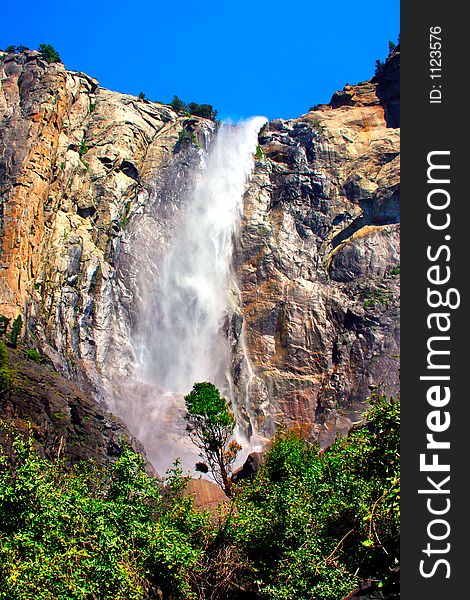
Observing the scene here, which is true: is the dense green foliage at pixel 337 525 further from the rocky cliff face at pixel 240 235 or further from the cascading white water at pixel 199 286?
the cascading white water at pixel 199 286

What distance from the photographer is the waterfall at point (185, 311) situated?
144 feet

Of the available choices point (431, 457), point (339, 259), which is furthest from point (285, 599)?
point (339, 259)

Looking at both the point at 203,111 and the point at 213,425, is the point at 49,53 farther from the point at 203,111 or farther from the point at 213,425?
the point at 213,425

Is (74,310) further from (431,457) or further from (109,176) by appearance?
(431,457)

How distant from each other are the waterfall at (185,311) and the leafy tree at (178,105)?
12636 mm

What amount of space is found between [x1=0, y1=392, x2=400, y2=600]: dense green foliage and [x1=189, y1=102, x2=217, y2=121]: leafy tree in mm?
66684

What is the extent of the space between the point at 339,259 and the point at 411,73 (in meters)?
50.8

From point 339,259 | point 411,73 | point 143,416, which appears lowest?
point 411,73

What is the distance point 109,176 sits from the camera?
184ft

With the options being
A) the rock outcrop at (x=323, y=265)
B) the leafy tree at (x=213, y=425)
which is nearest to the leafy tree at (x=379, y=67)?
the rock outcrop at (x=323, y=265)

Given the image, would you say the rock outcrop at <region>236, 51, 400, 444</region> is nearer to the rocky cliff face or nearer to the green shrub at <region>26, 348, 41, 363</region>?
the rocky cliff face

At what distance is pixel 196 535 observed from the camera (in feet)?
47.0

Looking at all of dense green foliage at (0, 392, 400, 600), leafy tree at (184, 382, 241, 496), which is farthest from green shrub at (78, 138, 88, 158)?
dense green foliage at (0, 392, 400, 600)

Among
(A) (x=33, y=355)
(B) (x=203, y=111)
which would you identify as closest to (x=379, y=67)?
(B) (x=203, y=111)
